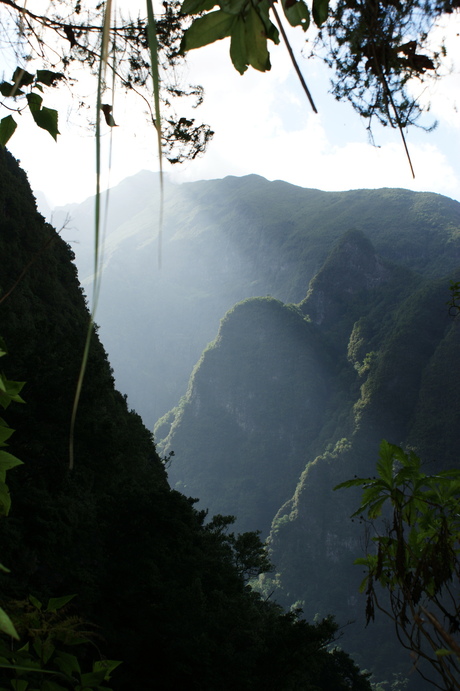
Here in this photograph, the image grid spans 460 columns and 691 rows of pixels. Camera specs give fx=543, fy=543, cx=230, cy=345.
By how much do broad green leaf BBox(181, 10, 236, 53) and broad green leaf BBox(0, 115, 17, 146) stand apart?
2.10 feet

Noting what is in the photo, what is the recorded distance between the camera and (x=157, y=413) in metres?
136

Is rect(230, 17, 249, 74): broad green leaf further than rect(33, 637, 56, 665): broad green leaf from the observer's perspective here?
→ No

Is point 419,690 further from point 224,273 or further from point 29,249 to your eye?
point 224,273

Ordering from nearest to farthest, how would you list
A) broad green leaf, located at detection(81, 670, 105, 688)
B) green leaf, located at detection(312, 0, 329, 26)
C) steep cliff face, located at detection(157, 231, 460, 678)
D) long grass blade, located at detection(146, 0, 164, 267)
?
long grass blade, located at detection(146, 0, 164, 267) < green leaf, located at detection(312, 0, 329, 26) < broad green leaf, located at detection(81, 670, 105, 688) < steep cliff face, located at detection(157, 231, 460, 678)

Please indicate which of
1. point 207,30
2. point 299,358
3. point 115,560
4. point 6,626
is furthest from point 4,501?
point 299,358

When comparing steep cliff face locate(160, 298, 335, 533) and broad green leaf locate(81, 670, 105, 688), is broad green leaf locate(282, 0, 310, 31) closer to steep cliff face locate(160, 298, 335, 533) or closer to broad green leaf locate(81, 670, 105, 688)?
broad green leaf locate(81, 670, 105, 688)

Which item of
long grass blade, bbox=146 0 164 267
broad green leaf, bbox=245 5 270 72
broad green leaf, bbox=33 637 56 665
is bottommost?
broad green leaf, bbox=33 637 56 665

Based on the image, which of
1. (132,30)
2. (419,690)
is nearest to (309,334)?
(419,690)

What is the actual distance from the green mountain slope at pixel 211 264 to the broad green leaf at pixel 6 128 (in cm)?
12045

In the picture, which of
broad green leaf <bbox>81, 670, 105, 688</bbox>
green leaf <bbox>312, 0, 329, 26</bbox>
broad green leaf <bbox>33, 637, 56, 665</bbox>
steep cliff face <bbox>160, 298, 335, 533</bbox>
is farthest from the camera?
steep cliff face <bbox>160, 298, 335, 533</bbox>

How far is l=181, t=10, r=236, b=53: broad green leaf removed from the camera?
73 cm

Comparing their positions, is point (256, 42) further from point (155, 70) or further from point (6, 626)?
point (6, 626)

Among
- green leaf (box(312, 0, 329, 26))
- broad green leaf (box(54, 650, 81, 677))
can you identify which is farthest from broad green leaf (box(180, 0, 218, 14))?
broad green leaf (box(54, 650, 81, 677))

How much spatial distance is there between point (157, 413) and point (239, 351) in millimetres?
48874
